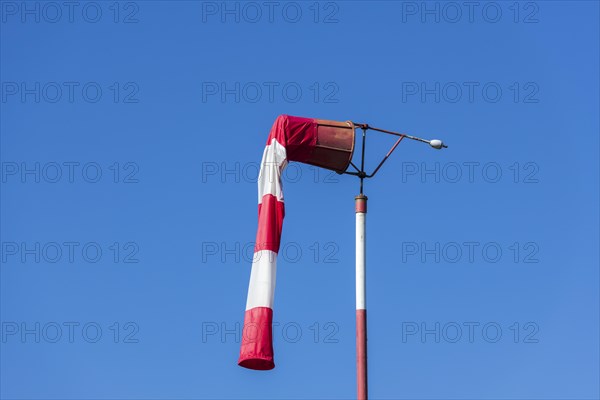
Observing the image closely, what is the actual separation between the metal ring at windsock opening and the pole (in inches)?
38.4

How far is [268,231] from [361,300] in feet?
6.21

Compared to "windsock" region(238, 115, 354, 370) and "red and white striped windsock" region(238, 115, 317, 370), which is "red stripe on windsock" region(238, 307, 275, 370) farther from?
"windsock" region(238, 115, 354, 370)

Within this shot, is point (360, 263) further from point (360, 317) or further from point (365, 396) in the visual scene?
point (365, 396)

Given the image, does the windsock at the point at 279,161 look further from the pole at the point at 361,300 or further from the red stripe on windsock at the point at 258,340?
the pole at the point at 361,300

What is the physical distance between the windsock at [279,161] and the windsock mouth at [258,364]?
81 cm

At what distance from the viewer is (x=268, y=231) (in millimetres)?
16125

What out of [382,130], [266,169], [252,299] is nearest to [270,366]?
[252,299]

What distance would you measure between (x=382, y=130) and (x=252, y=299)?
3595 mm

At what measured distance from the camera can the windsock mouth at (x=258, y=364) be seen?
15148mm

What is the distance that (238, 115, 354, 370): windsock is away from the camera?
52.2 feet

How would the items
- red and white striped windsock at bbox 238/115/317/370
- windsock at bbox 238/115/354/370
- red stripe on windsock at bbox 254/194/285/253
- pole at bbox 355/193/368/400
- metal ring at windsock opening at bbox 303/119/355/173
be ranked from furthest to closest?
metal ring at windsock opening at bbox 303/119/355/173, red stripe on windsock at bbox 254/194/285/253, windsock at bbox 238/115/354/370, red and white striped windsock at bbox 238/115/317/370, pole at bbox 355/193/368/400

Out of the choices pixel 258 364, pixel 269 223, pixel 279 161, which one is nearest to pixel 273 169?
pixel 279 161

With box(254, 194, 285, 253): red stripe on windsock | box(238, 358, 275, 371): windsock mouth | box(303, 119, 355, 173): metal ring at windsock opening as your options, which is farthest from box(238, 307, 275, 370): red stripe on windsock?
box(303, 119, 355, 173): metal ring at windsock opening

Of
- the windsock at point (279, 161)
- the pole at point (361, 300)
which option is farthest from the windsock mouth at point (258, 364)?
the pole at point (361, 300)
